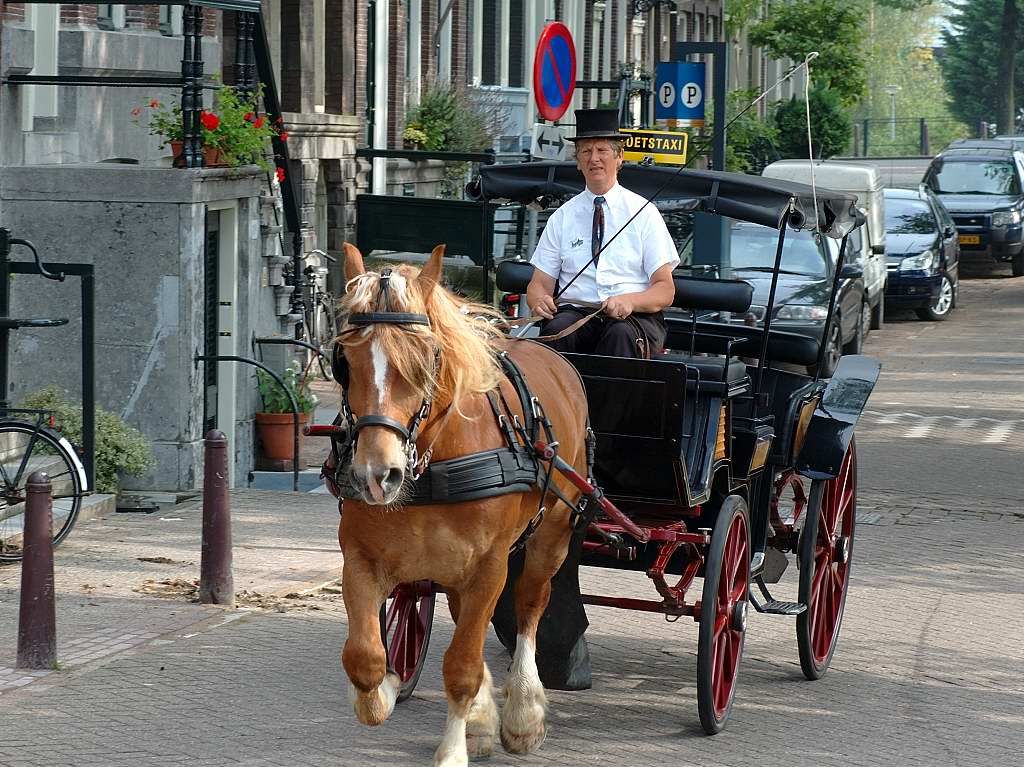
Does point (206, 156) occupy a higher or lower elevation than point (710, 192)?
higher

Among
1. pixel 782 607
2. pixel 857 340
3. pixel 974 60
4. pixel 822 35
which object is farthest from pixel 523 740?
pixel 974 60

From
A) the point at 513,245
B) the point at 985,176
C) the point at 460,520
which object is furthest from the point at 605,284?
the point at 985,176

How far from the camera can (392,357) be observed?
5363 mm

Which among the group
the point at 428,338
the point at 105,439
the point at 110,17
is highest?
the point at 110,17

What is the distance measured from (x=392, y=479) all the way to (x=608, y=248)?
8.04 ft

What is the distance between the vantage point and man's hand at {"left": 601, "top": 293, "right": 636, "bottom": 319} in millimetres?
7086

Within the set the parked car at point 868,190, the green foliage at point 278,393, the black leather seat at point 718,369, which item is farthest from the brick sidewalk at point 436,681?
the parked car at point 868,190

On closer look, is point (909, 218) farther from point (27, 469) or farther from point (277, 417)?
point (27, 469)

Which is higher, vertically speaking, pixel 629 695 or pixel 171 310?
pixel 171 310

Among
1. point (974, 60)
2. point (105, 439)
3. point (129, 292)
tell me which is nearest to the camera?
point (105, 439)

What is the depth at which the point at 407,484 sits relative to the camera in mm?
5555

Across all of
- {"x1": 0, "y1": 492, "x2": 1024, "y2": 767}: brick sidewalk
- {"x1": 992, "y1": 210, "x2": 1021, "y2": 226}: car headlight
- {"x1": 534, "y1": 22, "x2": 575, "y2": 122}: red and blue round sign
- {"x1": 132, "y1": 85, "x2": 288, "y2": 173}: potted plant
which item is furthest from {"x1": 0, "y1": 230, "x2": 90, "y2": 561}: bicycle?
{"x1": 992, "y1": 210, "x2": 1021, "y2": 226}: car headlight

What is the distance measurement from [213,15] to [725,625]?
1225cm

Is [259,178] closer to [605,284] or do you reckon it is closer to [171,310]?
[171,310]
